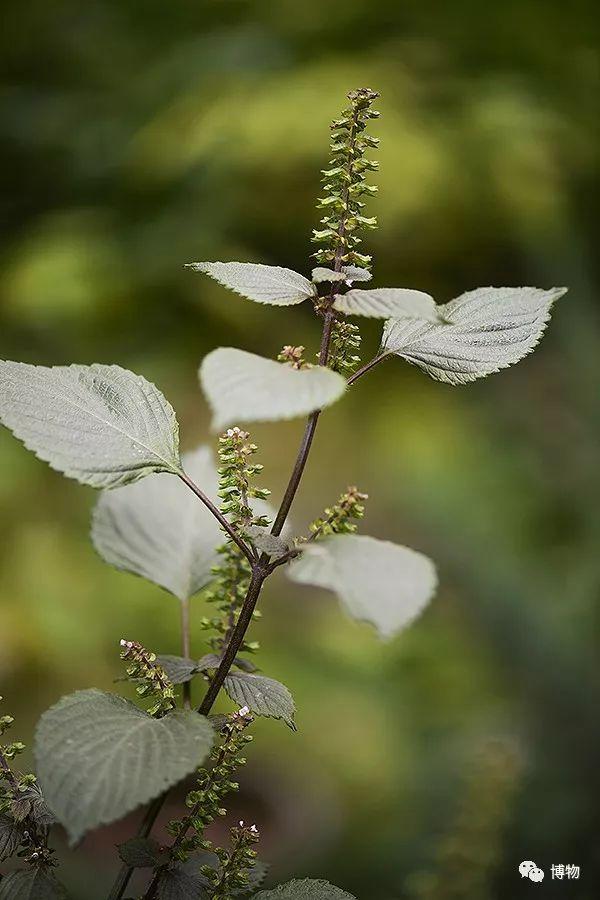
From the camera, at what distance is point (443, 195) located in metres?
1.99

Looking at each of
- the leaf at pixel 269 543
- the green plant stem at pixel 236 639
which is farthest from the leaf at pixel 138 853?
the leaf at pixel 269 543

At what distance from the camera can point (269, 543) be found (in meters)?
0.35

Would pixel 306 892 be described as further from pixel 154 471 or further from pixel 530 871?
pixel 530 871

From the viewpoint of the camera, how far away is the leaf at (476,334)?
0.39m

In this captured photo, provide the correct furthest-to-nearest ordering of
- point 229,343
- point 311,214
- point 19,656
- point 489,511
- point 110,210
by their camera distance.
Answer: point 110,210
point 311,214
point 229,343
point 489,511
point 19,656

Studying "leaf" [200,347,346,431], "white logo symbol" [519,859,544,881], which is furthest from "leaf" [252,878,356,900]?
"white logo symbol" [519,859,544,881]

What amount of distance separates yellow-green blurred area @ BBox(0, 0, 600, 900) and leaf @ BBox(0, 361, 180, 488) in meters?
0.33

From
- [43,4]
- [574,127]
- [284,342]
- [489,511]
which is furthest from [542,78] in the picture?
[489,511]

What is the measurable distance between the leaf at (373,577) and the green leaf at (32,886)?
17 centimetres

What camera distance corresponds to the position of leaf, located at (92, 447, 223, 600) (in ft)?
1.60

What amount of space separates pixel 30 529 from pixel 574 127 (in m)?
1.76

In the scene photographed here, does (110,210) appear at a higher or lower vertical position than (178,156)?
lower

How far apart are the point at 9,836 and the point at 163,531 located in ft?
0.61

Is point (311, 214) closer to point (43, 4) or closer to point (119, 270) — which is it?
point (119, 270)
